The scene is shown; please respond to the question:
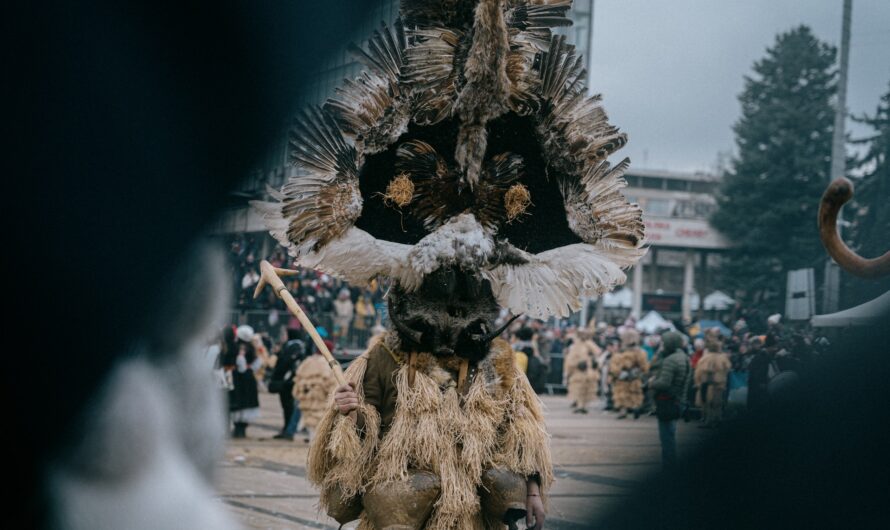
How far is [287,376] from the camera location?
13727mm

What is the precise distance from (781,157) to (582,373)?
33.1 ft

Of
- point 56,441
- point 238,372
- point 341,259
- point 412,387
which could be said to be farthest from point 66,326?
point 238,372

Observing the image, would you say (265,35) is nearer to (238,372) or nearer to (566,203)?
(566,203)

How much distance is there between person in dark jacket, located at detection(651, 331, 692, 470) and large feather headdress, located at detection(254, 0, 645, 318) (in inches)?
242

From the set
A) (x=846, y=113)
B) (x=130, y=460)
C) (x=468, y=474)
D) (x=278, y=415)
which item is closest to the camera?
(x=468, y=474)

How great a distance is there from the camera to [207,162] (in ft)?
16.5

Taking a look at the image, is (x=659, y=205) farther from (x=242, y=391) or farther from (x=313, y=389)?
(x=313, y=389)

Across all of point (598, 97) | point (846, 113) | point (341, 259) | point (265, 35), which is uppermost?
point (846, 113)

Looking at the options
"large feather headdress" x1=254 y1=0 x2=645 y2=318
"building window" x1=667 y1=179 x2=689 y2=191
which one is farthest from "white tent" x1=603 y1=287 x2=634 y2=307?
"large feather headdress" x1=254 y1=0 x2=645 y2=318

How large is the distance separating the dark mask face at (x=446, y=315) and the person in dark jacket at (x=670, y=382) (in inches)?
245

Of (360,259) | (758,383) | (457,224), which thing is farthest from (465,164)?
(758,383)

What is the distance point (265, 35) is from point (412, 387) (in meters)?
2.14

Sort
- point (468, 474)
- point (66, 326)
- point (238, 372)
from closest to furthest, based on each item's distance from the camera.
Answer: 1. point (468, 474)
2. point (66, 326)
3. point (238, 372)

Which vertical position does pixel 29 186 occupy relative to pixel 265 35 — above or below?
below
